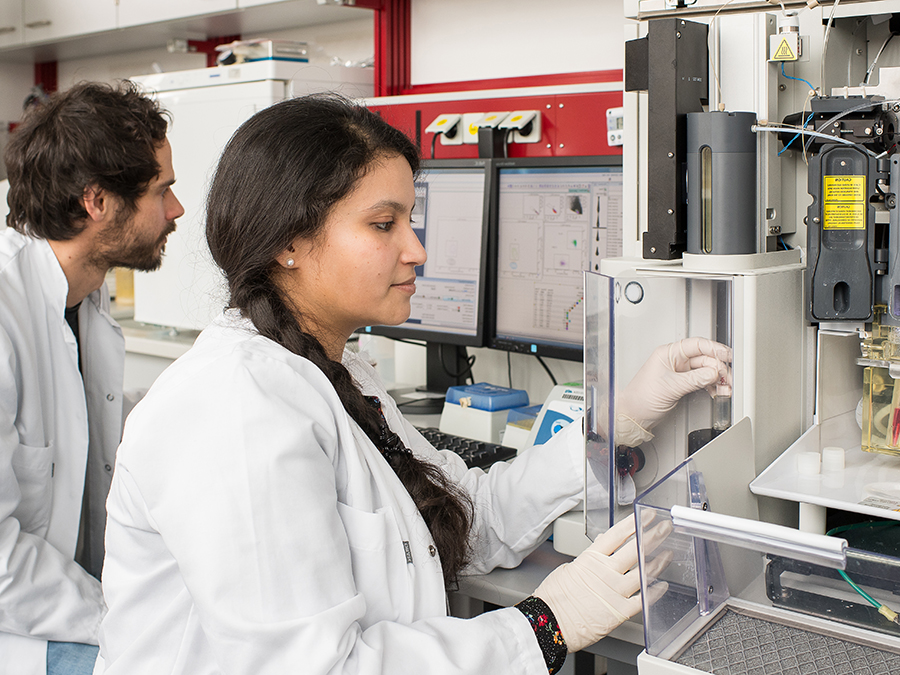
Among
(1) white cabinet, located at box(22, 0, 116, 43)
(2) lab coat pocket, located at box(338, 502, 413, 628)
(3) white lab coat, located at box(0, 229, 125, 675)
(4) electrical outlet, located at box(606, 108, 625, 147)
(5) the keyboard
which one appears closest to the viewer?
(2) lab coat pocket, located at box(338, 502, 413, 628)

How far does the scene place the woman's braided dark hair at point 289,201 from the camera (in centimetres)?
101

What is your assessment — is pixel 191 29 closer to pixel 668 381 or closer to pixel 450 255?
pixel 450 255

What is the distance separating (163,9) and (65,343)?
1.75 metres

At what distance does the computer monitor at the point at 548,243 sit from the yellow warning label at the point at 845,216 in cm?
66

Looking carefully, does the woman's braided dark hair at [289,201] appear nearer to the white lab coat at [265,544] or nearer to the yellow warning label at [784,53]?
the white lab coat at [265,544]

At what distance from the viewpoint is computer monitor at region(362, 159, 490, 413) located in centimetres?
198

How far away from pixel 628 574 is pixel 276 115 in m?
0.69

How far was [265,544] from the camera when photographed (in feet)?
2.79

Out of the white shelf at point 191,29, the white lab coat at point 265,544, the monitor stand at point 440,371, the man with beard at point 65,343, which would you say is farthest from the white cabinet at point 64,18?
the white lab coat at point 265,544

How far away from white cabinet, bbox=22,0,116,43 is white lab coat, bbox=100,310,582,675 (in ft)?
8.45

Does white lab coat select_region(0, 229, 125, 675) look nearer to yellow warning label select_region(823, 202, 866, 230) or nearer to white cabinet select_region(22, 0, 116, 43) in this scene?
yellow warning label select_region(823, 202, 866, 230)

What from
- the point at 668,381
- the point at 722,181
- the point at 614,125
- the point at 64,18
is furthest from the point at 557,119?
the point at 64,18

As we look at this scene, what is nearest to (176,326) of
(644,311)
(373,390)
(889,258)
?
(373,390)

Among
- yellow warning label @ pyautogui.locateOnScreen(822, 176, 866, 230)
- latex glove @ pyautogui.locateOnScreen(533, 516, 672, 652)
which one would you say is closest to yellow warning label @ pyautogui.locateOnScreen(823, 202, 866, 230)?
yellow warning label @ pyautogui.locateOnScreen(822, 176, 866, 230)
